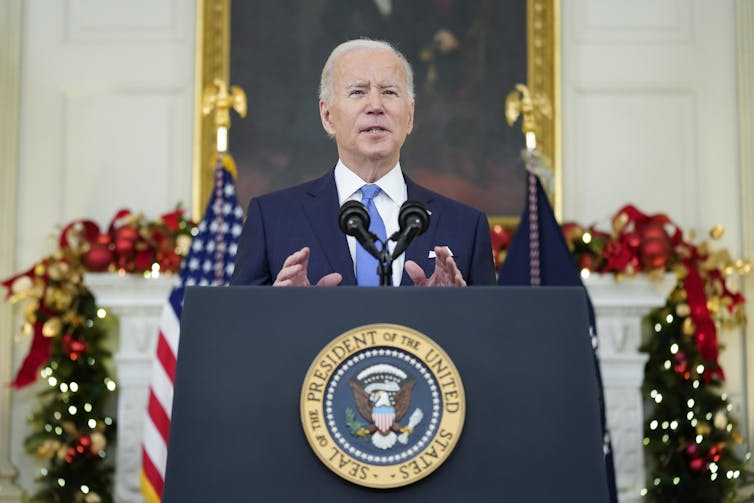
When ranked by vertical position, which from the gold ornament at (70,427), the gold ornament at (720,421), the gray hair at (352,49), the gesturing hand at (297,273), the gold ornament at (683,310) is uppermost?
the gray hair at (352,49)

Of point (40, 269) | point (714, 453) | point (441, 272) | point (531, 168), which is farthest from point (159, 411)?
point (441, 272)

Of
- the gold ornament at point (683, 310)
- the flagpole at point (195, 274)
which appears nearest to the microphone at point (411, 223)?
the flagpole at point (195, 274)

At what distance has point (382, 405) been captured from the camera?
156 centimetres

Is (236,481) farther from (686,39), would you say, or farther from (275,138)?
(686,39)

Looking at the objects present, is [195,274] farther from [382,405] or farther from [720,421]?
[382,405]

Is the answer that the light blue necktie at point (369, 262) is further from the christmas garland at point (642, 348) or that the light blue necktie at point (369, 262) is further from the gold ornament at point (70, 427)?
the gold ornament at point (70, 427)

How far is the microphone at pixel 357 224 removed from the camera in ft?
5.86

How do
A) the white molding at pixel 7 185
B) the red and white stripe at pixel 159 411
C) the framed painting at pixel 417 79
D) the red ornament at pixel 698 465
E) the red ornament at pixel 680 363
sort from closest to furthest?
1. the red and white stripe at pixel 159 411
2. the red ornament at pixel 698 465
3. the red ornament at pixel 680 363
4. the white molding at pixel 7 185
5. the framed painting at pixel 417 79

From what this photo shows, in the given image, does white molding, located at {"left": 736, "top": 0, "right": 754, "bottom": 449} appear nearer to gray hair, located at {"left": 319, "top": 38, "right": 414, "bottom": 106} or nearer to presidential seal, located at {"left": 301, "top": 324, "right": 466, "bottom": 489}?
gray hair, located at {"left": 319, "top": 38, "right": 414, "bottom": 106}

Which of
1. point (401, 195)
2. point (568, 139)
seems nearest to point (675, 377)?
point (568, 139)

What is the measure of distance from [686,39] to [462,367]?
5145 millimetres

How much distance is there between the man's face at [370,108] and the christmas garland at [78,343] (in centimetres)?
324

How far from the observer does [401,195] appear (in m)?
2.42

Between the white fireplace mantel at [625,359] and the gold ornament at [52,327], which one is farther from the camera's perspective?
the gold ornament at [52,327]
